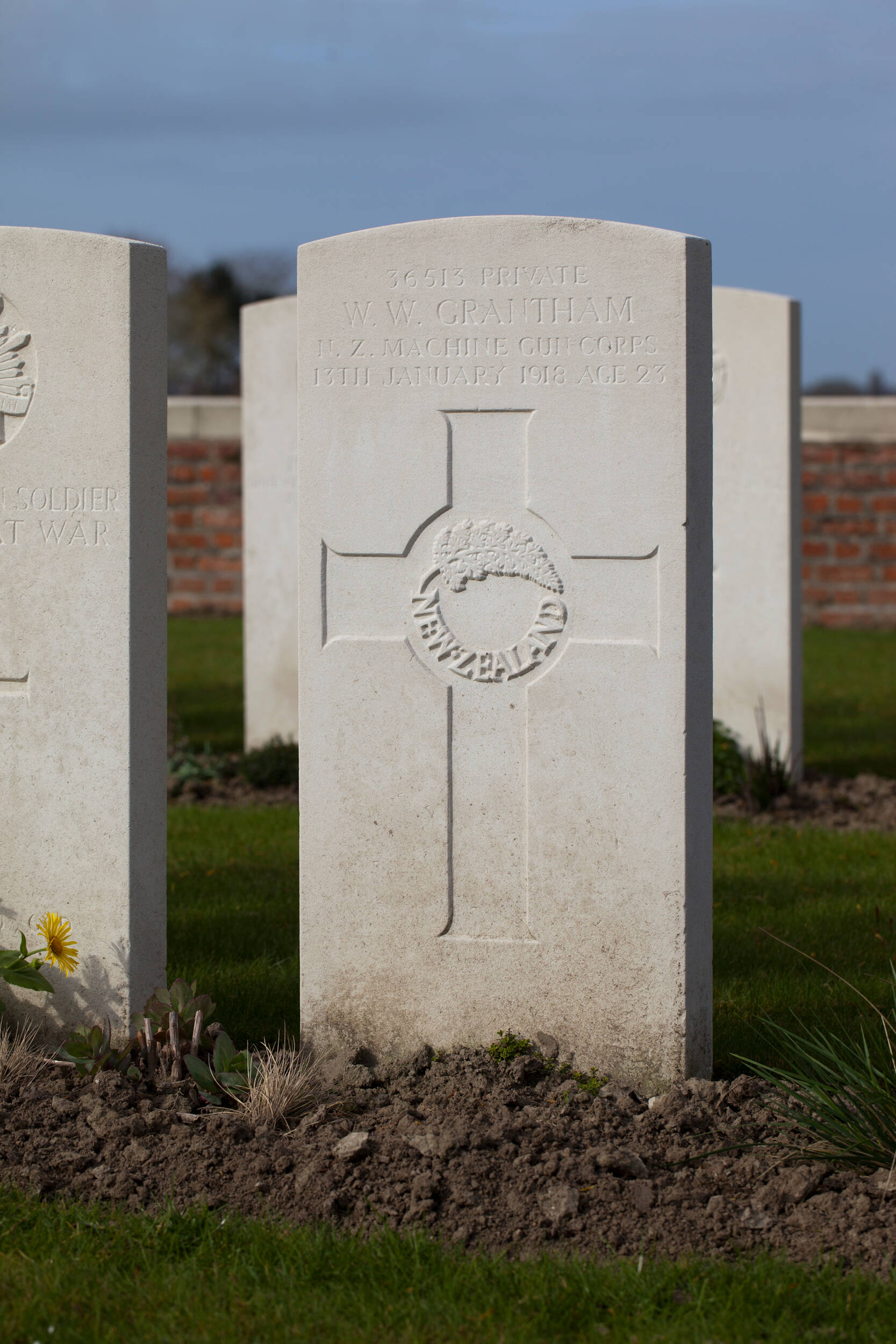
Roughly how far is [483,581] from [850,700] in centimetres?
710

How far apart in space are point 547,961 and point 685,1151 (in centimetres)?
59

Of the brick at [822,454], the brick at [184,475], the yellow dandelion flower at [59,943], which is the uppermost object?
the brick at [822,454]

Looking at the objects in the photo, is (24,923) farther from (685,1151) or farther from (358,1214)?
(685,1151)

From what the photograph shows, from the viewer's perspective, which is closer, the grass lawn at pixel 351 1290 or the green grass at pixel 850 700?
the grass lawn at pixel 351 1290

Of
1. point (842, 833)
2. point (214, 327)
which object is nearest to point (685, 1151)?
point (842, 833)

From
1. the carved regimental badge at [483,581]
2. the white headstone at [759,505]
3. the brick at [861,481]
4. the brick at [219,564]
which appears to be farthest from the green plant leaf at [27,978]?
the brick at [861,481]

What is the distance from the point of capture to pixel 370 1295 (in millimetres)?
2445

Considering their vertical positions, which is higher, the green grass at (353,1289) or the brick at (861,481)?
the brick at (861,481)

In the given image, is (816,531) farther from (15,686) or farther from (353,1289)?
(353,1289)

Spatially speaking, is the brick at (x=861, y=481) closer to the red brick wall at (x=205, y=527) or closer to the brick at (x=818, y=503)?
the brick at (x=818, y=503)

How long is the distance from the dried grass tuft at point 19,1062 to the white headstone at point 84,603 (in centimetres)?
15

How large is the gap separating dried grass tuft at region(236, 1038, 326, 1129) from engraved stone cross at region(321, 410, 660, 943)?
0.48m

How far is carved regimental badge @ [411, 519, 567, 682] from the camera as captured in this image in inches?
134

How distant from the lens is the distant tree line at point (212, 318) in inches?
1270
